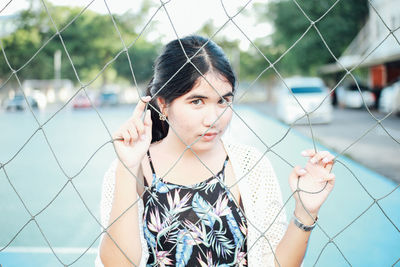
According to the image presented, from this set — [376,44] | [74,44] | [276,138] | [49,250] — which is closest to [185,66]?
[49,250]

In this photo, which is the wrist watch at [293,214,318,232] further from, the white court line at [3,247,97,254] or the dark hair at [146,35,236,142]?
the white court line at [3,247,97,254]

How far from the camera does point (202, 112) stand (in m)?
1.00

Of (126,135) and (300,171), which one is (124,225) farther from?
(300,171)

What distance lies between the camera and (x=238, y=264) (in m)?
1.05

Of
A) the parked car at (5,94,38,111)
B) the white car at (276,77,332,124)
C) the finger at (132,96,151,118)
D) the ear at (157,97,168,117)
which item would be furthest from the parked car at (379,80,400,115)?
the parked car at (5,94,38,111)

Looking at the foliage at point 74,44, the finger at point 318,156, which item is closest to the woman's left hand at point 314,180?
the finger at point 318,156

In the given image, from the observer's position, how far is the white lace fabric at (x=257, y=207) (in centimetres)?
102

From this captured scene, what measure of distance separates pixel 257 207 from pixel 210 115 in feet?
0.98

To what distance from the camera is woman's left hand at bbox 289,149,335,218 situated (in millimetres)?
877

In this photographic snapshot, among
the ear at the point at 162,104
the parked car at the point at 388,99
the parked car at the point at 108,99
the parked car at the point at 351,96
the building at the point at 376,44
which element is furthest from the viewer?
the parked car at the point at 108,99

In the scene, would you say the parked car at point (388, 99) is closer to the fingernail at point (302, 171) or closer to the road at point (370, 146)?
the road at point (370, 146)

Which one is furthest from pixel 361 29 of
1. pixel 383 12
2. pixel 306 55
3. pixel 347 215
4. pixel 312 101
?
pixel 347 215

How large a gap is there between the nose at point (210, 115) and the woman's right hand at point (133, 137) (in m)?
0.16

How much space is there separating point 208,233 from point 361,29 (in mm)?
17082
